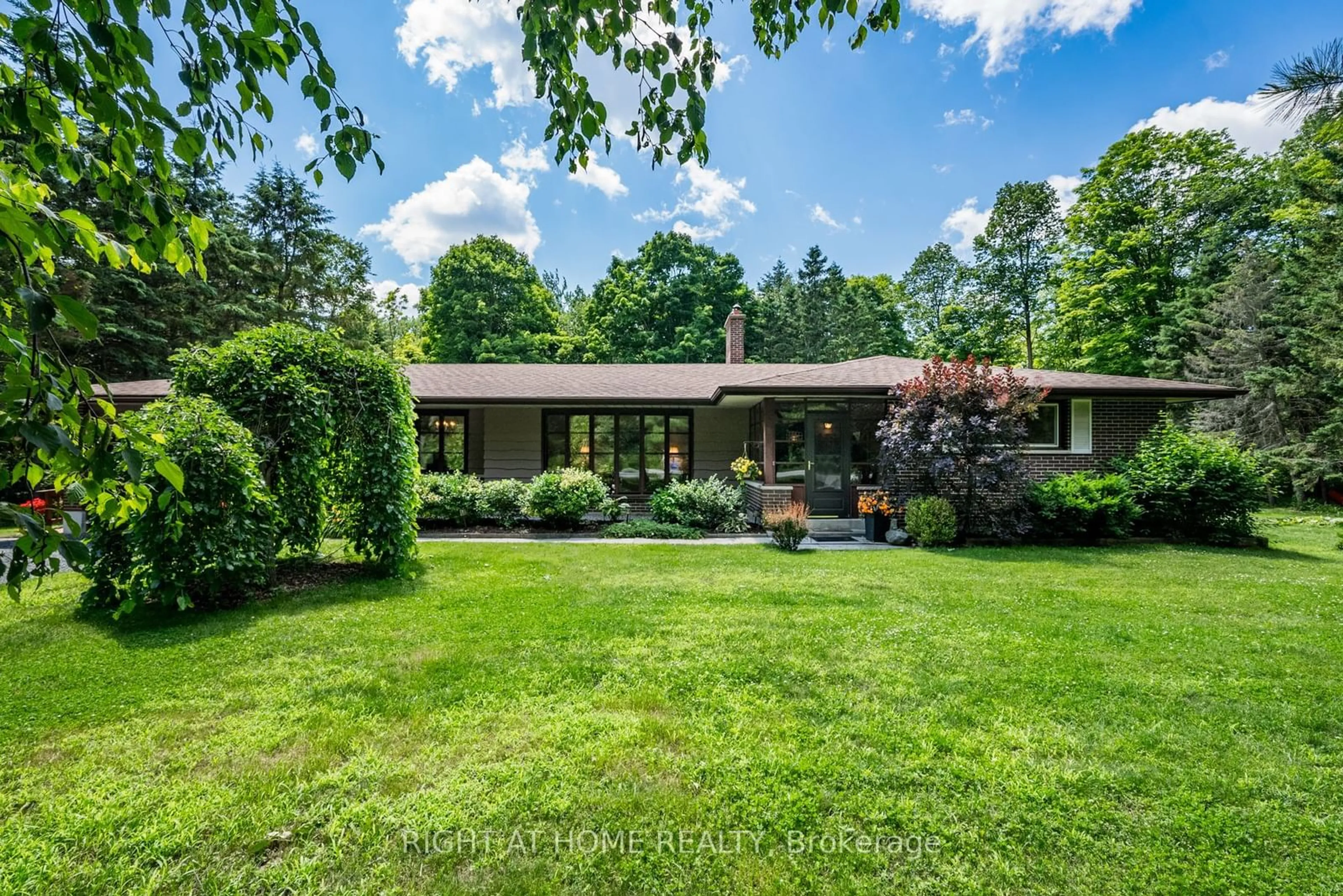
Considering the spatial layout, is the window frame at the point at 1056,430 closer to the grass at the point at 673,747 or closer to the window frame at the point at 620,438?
the grass at the point at 673,747

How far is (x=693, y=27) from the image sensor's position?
7.48ft

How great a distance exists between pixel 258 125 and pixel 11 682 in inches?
165

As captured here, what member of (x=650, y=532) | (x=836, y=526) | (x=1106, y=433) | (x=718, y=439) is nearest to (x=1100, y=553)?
(x=1106, y=433)

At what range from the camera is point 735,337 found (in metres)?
17.9

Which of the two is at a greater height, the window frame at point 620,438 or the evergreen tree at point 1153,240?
the evergreen tree at point 1153,240

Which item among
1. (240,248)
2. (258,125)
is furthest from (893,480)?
(240,248)

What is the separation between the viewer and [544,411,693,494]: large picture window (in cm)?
1291

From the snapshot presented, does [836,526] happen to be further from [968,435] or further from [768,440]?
[968,435]

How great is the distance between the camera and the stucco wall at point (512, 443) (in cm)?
1302

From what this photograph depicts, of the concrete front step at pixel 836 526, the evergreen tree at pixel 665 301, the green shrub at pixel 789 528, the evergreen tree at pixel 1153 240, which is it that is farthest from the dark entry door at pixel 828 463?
the evergreen tree at pixel 665 301

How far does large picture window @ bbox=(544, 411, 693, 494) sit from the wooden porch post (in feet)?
8.84

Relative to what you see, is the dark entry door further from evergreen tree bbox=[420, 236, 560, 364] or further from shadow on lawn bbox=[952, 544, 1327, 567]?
evergreen tree bbox=[420, 236, 560, 364]

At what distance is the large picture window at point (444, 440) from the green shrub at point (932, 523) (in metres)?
9.68

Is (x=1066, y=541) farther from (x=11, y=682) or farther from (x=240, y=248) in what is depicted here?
(x=240, y=248)
